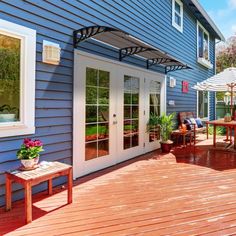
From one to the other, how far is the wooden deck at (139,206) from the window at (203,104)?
643cm

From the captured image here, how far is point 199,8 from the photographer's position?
883 centimetres

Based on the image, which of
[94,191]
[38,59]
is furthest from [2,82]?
[94,191]

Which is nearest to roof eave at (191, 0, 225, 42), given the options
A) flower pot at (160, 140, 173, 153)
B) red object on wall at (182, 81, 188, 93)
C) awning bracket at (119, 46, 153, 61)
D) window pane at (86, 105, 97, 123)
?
red object on wall at (182, 81, 188, 93)

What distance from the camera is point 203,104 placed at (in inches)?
446

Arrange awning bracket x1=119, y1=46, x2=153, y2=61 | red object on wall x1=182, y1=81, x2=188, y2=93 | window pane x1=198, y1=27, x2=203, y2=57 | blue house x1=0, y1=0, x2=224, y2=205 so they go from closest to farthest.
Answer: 1. blue house x1=0, y1=0, x2=224, y2=205
2. awning bracket x1=119, y1=46, x2=153, y2=61
3. red object on wall x1=182, y1=81, x2=188, y2=93
4. window pane x1=198, y1=27, x2=203, y2=57

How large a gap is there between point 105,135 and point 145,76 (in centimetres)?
214

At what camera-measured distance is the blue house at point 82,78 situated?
308 centimetres

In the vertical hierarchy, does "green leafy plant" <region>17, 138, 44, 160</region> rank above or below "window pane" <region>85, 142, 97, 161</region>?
above

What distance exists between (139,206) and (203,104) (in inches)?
363

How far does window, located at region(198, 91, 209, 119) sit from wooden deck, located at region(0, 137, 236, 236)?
6427mm

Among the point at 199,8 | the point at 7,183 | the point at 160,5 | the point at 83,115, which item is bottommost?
the point at 7,183

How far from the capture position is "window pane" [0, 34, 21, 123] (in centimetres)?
297

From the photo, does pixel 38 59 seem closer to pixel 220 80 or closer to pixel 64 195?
pixel 64 195

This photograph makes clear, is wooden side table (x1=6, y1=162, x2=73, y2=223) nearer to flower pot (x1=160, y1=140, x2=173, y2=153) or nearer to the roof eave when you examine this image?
flower pot (x1=160, y1=140, x2=173, y2=153)
